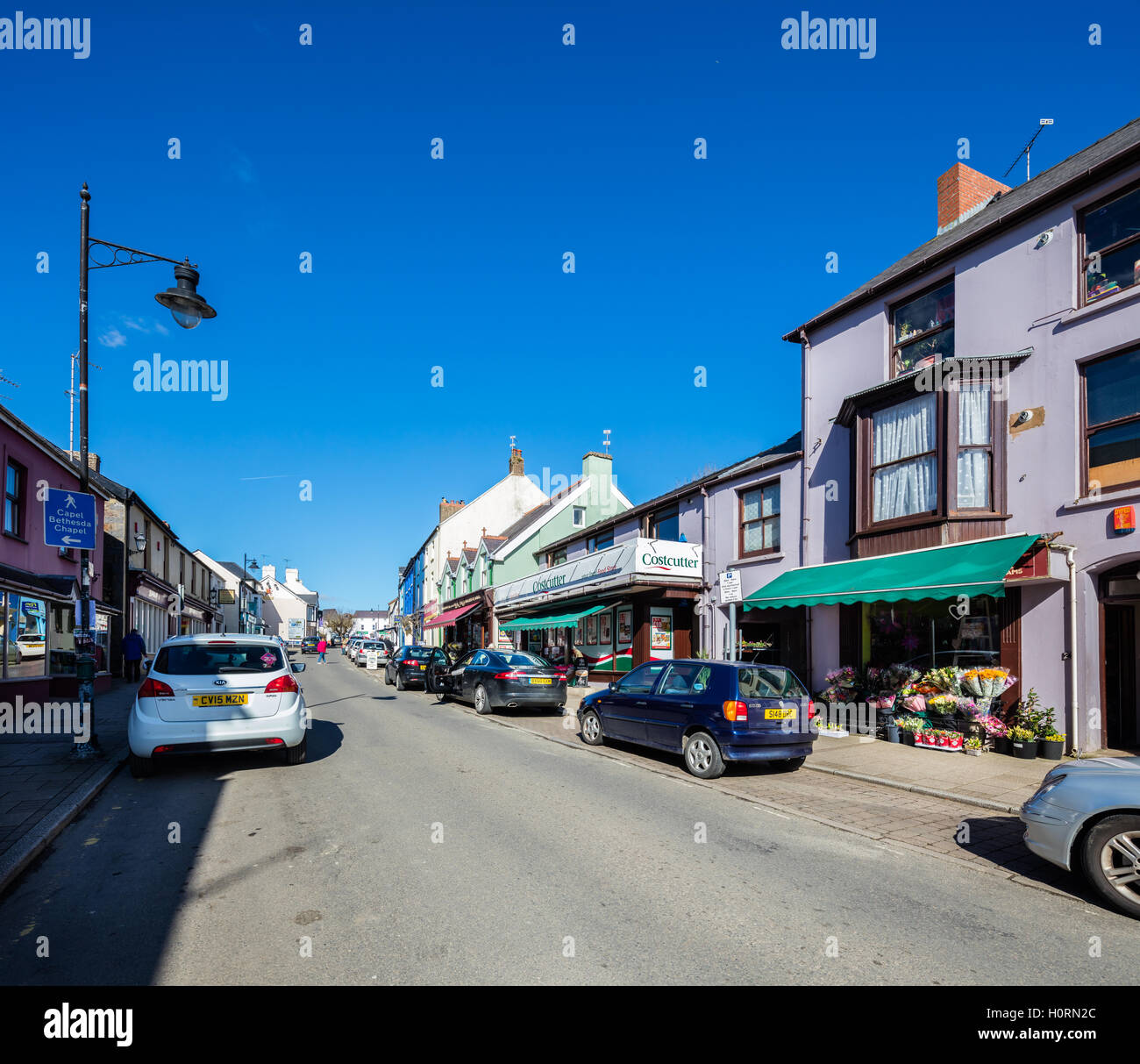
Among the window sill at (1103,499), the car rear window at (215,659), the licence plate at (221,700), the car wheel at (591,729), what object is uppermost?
the window sill at (1103,499)

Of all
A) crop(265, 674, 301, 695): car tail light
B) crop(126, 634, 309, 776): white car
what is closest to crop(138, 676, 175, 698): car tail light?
crop(126, 634, 309, 776): white car

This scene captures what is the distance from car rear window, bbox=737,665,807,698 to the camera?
8742 mm

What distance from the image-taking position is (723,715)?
862 cm

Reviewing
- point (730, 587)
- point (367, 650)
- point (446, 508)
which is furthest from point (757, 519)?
point (446, 508)

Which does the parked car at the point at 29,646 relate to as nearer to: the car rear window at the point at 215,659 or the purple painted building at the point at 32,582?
the purple painted building at the point at 32,582

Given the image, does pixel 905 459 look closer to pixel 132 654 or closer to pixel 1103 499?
pixel 1103 499

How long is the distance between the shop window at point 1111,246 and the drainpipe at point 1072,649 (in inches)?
142

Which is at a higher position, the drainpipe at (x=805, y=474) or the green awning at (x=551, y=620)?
the drainpipe at (x=805, y=474)

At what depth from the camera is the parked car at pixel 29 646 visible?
596 inches

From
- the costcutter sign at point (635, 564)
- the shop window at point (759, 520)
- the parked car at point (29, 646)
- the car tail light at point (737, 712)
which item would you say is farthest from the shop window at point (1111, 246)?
the parked car at point (29, 646)

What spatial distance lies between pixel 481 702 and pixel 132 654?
578 inches

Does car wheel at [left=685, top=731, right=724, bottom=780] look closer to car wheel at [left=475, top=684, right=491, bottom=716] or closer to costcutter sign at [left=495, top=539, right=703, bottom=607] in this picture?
car wheel at [left=475, top=684, right=491, bottom=716]

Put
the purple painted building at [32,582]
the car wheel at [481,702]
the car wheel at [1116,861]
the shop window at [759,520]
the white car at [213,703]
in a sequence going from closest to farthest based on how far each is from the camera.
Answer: the car wheel at [1116,861] → the white car at [213,703] → the purple painted building at [32,582] → the car wheel at [481,702] → the shop window at [759,520]
